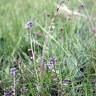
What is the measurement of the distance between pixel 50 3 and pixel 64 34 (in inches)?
41.0

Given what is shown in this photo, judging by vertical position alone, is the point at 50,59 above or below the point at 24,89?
above

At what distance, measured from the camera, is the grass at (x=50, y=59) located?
174cm

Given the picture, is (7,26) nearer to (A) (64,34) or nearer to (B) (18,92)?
(A) (64,34)

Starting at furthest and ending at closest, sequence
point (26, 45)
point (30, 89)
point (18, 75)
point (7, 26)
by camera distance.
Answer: point (7, 26) < point (26, 45) < point (18, 75) < point (30, 89)

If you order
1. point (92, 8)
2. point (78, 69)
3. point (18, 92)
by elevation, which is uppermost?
point (92, 8)

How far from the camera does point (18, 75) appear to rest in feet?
6.46

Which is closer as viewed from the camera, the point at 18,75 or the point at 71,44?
the point at 18,75

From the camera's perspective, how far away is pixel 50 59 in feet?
6.12

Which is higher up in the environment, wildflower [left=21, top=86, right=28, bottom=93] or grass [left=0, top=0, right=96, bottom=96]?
grass [left=0, top=0, right=96, bottom=96]

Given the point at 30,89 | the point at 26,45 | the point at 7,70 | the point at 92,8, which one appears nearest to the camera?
Result: the point at 30,89

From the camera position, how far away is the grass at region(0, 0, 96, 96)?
1740 mm

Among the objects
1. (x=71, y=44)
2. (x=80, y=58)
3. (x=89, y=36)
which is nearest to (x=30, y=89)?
(x=80, y=58)

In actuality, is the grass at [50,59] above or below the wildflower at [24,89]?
above

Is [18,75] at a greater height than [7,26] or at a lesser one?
lesser
